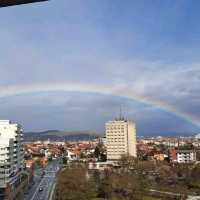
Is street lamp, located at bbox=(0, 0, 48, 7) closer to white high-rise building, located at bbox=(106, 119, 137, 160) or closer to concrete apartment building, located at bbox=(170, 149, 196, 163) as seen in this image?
concrete apartment building, located at bbox=(170, 149, 196, 163)

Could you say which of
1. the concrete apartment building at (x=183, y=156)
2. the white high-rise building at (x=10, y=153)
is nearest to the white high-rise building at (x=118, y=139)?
the concrete apartment building at (x=183, y=156)

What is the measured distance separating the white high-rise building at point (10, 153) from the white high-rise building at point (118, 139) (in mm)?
13993

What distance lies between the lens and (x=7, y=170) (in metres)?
14.7

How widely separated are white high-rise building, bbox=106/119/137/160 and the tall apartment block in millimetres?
13993

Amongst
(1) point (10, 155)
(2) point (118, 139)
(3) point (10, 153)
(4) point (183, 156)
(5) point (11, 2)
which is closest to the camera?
(5) point (11, 2)

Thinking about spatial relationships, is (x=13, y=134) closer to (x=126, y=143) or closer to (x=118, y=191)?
(x=118, y=191)

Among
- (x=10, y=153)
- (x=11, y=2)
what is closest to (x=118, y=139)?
(x=10, y=153)

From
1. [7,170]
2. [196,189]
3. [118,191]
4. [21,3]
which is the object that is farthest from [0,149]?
[21,3]

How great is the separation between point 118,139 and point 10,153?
17.9 m

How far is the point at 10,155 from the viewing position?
1577 cm

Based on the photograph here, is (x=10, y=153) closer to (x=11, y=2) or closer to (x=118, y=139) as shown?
(x=11, y=2)

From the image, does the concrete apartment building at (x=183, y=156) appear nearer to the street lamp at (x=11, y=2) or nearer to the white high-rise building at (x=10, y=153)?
the white high-rise building at (x=10, y=153)

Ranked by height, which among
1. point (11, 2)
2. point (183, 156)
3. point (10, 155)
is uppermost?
point (11, 2)

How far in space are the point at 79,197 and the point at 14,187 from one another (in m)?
3.51
